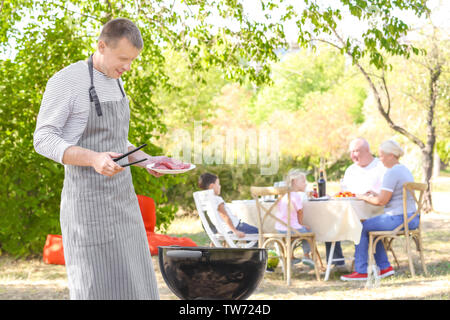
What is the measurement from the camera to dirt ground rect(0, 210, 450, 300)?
5922 mm

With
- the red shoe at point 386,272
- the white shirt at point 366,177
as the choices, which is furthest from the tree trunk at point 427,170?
the red shoe at point 386,272

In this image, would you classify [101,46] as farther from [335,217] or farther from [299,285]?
[335,217]

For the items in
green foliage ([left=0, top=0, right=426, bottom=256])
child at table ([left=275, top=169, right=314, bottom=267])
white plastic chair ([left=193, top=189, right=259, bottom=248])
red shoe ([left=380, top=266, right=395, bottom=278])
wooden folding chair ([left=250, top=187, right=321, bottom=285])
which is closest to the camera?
wooden folding chair ([left=250, top=187, right=321, bottom=285])

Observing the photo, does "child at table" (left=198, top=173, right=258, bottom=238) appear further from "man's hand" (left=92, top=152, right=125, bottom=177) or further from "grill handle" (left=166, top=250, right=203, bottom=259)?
"man's hand" (left=92, top=152, right=125, bottom=177)

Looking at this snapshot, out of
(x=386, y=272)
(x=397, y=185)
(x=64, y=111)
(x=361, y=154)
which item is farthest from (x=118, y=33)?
(x=361, y=154)

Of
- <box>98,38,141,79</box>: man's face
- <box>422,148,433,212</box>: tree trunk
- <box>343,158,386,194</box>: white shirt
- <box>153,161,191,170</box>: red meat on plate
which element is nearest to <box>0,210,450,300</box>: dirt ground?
<box>343,158,386,194</box>: white shirt

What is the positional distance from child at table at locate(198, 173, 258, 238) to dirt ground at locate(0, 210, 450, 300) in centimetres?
61

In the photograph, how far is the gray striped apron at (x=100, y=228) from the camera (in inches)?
90.0

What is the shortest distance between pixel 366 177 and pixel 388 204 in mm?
753

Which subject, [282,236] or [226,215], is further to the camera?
[226,215]

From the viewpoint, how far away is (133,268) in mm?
2357

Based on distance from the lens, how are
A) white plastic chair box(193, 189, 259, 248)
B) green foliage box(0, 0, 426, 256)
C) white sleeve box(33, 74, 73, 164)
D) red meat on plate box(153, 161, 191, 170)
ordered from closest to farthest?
1. white sleeve box(33, 74, 73, 164)
2. red meat on plate box(153, 161, 191, 170)
3. white plastic chair box(193, 189, 259, 248)
4. green foliage box(0, 0, 426, 256)

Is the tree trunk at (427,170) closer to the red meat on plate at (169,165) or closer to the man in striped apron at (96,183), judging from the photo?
the red meat on plate at (169,165)

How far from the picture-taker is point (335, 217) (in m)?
7.02
